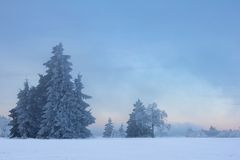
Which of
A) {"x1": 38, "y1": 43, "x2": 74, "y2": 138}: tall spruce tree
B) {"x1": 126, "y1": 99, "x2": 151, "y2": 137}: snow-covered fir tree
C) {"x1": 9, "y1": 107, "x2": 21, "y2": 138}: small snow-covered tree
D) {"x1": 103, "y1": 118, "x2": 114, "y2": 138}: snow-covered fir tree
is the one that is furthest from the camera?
{"x1": 103, "y1": 118, "x2": 114, "y2": 138}: snow-covered fir tree

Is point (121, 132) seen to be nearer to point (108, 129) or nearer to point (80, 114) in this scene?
point (108, 129)

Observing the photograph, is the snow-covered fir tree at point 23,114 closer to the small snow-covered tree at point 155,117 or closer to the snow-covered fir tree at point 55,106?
the snow-covered fir tree at point 55,106

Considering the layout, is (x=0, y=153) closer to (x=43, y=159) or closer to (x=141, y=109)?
(x=43, y=159)

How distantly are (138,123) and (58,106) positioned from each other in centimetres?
2797

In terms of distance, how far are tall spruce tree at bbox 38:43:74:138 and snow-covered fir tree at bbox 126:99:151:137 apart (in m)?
24.5

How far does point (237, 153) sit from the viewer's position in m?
21.6

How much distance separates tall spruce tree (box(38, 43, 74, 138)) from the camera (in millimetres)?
48625

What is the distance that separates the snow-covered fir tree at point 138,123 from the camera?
72625 mm

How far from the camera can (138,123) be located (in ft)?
244

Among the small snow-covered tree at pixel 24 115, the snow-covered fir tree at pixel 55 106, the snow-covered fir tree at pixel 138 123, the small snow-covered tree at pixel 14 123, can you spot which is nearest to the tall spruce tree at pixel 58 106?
the snow-covered fir tree at pixel 55 106

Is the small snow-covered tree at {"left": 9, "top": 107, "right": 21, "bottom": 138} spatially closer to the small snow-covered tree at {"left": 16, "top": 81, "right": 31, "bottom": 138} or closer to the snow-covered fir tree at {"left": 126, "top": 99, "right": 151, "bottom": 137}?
the small snow-covered tree at {"left": 16, "top": 81, "right": 31, "bottom": 138}

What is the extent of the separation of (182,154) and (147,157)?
2.49 meters

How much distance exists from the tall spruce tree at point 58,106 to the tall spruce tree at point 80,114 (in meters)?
0.87

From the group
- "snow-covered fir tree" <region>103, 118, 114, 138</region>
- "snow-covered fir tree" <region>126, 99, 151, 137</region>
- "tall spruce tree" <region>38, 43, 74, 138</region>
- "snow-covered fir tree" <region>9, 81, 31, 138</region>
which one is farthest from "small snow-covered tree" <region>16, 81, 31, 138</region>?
"snow-covered fir tree" <region>103, 118, 114, 138</region>
